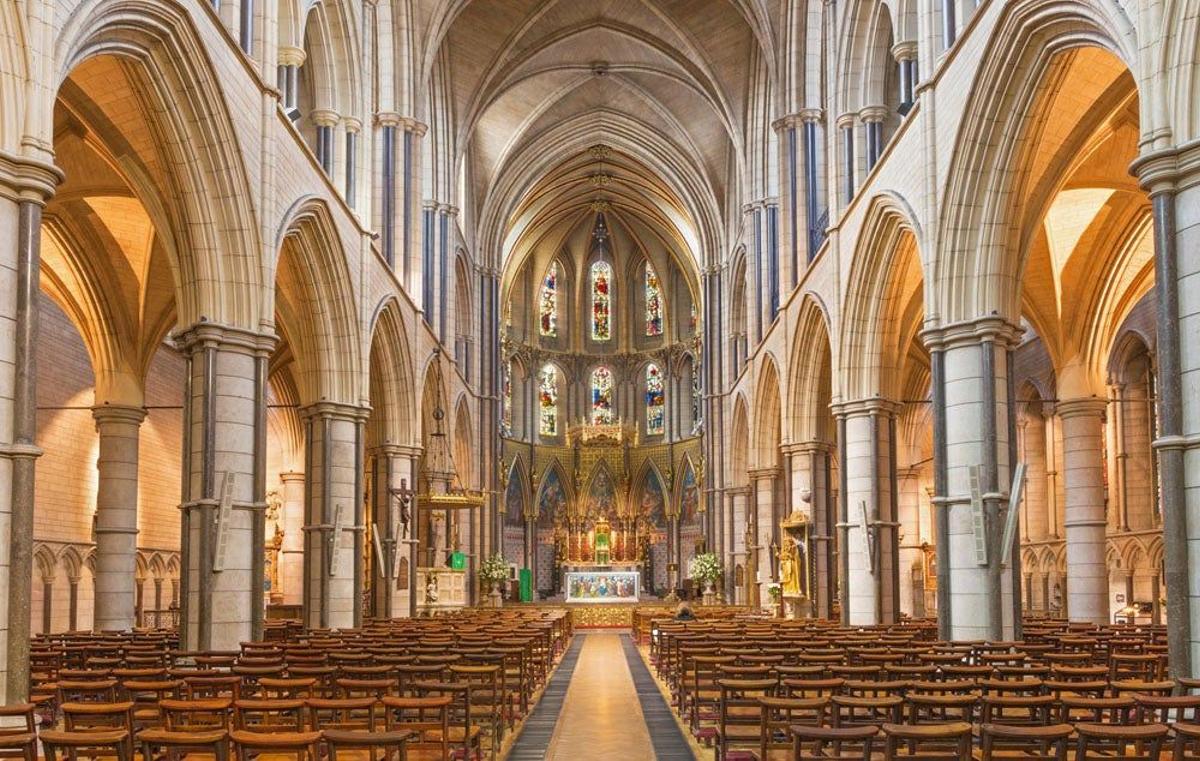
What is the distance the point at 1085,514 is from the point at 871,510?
5.28 m

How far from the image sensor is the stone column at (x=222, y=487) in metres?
16.6

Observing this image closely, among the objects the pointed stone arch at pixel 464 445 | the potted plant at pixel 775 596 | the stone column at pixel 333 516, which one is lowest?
the potted plant at pixel 775 596

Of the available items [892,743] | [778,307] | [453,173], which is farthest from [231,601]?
[453,173]

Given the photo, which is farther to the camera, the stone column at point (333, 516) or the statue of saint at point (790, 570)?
the statue of saint at point (790, 570)

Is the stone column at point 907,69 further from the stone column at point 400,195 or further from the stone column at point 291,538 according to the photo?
the stone column at point 291,538

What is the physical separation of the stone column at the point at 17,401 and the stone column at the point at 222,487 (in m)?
5.51

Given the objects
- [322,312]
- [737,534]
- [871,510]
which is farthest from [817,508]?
[737,534]

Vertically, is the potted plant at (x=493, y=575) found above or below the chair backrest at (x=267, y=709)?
below

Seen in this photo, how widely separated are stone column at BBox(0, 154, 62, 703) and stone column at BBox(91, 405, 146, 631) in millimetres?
13439

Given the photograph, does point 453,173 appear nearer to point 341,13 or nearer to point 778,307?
point 778,307

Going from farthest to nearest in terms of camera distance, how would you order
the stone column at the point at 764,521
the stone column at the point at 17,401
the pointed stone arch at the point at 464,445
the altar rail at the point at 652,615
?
1. the pointed stone arch at the point at 464,445
2. the stone column at the point at 764,521
3. the altar rail at the point at 652,615
4. the stone column at the point at 17,401

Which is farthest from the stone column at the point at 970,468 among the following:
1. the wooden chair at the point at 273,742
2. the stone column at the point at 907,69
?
the wooden chair at the point at 273,742

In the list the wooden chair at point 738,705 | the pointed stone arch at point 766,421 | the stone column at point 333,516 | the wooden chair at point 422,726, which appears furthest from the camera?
the pointed stone arch at point 766,421

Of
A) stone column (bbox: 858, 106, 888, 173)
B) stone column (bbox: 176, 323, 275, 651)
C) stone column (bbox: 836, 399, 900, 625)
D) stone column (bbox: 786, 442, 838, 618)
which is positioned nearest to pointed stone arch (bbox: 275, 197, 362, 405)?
stone column (bbox: 176, 323, 275, 651)
